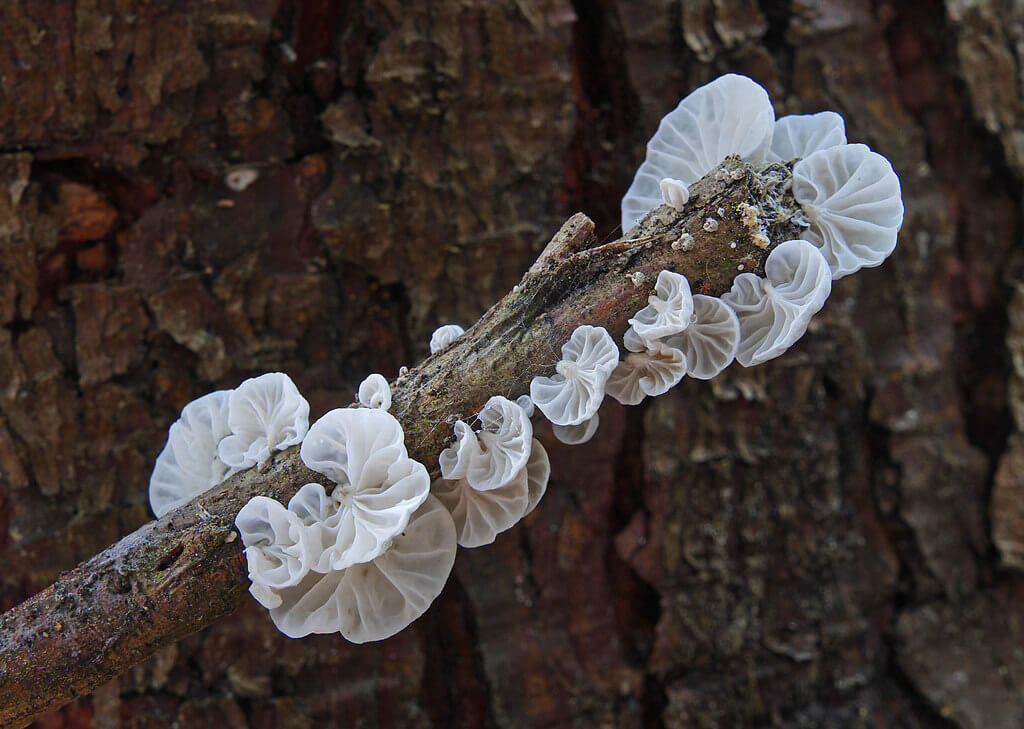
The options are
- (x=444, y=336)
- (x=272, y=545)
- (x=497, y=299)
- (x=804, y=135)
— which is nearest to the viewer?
(x=272, y=545)

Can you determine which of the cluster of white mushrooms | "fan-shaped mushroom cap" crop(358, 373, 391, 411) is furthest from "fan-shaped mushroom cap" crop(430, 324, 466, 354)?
"fan-shaped mushroom cap" crop(358, 373, 391, 411)

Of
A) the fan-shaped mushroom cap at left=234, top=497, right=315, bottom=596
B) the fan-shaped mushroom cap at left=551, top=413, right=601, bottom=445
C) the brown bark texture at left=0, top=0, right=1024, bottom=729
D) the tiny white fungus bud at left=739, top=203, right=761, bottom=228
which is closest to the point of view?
the fan-shaped mushroom cap at left=234, top=497, right=315, bottom=596

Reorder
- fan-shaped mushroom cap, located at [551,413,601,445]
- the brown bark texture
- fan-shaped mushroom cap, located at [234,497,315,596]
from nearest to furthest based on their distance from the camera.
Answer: fan-shaped mushroom cap, located at [234,497,315,596] → fan-shaped mushroom cap, located at [551,413,601,445] → the brown bark texture

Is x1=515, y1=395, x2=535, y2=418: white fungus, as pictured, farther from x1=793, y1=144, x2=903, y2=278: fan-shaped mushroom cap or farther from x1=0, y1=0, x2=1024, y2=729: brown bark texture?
x1=0, y1=0, x2=1024, y2=729: brown bark texture

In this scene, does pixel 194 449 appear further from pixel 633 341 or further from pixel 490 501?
pixel 633 341

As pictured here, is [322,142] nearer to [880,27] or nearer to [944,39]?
[880,27]

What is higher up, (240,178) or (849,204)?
(240,178)

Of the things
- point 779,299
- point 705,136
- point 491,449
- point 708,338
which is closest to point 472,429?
point 491,449
